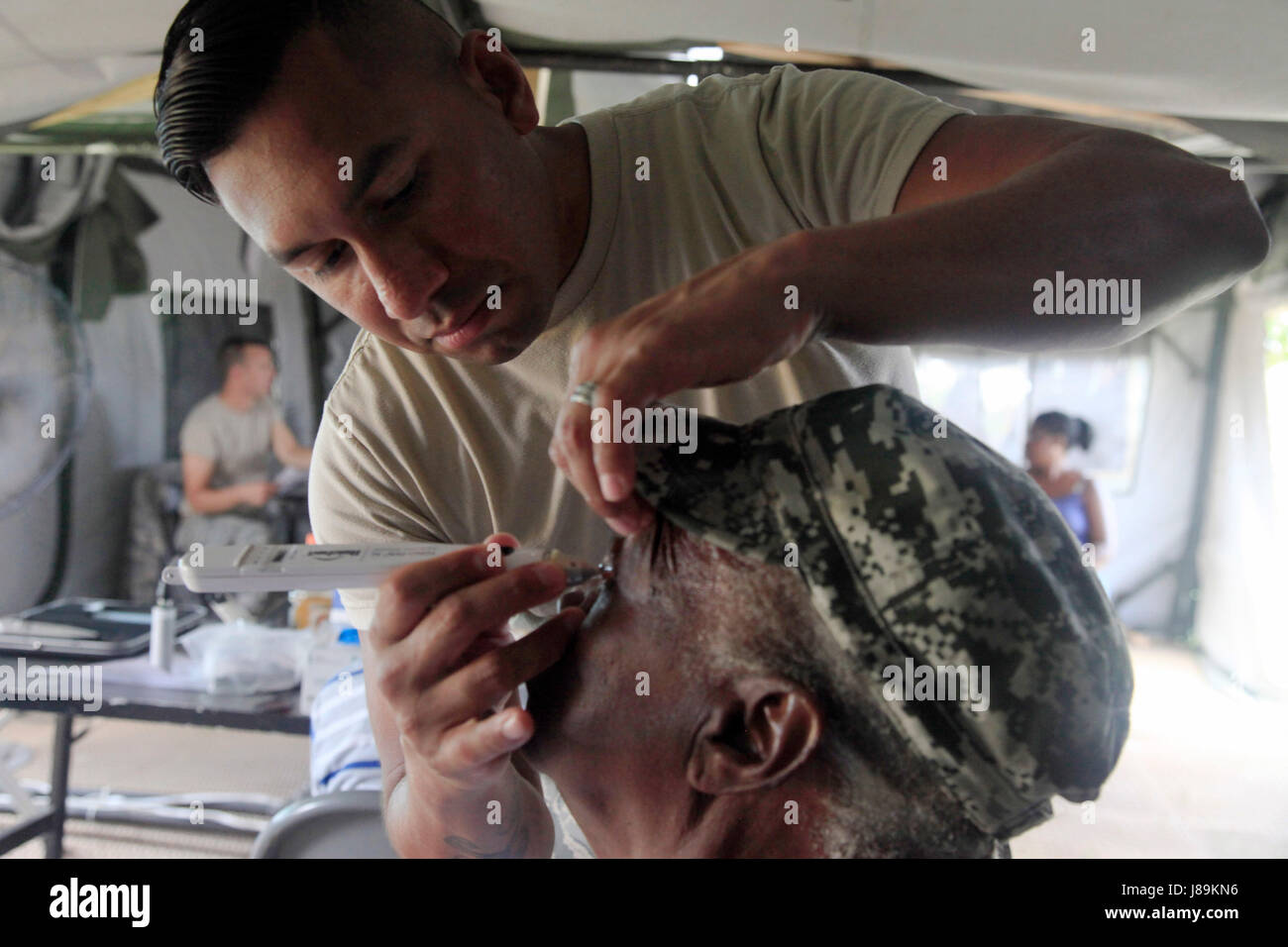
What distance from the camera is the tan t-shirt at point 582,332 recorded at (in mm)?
1138

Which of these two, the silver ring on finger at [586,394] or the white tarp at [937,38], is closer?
the silver ring on finger at [586,394]

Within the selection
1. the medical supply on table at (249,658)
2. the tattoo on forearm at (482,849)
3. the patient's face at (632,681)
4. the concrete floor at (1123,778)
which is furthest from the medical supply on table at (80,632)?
the patient's face at (632,681)

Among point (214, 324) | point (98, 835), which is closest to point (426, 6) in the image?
point (98, 835)

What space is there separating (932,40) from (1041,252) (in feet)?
6.87

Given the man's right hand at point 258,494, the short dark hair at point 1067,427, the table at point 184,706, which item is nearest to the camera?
the table at point 184,706

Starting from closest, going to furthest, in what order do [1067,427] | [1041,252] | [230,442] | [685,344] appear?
[685,344]
[1041,252]
[230,442]
[1067,427]

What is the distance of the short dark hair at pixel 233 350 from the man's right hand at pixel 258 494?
72cm

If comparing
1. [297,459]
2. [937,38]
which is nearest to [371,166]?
[937,38]

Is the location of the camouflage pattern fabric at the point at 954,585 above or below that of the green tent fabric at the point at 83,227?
below

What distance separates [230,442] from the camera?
5137 mm

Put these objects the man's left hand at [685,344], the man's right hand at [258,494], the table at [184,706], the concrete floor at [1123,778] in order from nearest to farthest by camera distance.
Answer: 1. the man's left hand at [685,344]
2. the table at [184,706]
3. the concrete floor at [1123,778]
4. the man's right hand at [258,494]

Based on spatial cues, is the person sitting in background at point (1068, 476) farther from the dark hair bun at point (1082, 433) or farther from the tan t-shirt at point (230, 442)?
the tan t-shirt at point (230, 442)

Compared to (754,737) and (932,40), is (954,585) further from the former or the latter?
(932,40)
